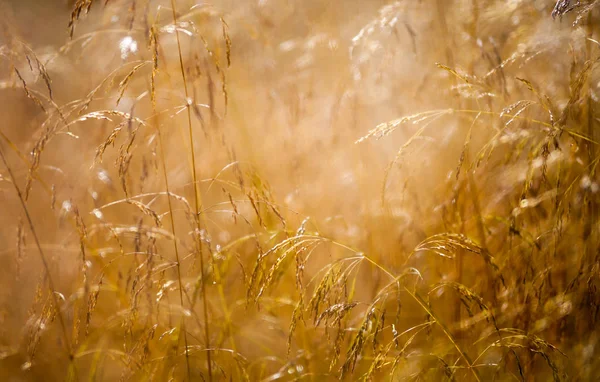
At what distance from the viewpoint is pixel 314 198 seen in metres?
1.80

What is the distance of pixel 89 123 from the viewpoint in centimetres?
223

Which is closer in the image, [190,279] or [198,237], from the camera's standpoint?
[198,237]

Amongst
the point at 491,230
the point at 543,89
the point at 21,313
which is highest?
the point at 543,89

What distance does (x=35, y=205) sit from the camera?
2.00 meters

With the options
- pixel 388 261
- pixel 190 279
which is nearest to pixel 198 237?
pixel 190 279

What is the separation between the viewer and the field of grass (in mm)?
1051

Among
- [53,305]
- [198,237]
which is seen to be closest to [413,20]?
[198,237]

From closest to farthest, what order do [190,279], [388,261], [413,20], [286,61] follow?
[190,279] → [388,261] → [413,20] → [286,61]

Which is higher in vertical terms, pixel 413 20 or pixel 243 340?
pixel 413 20

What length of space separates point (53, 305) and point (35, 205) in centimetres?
102

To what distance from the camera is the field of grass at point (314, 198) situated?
41.4 inches

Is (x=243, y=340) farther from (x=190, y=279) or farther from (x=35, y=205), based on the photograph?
(x=35, y=205)

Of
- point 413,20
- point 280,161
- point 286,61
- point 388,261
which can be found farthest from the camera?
point 286,61

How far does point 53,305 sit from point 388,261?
3.46 feet
